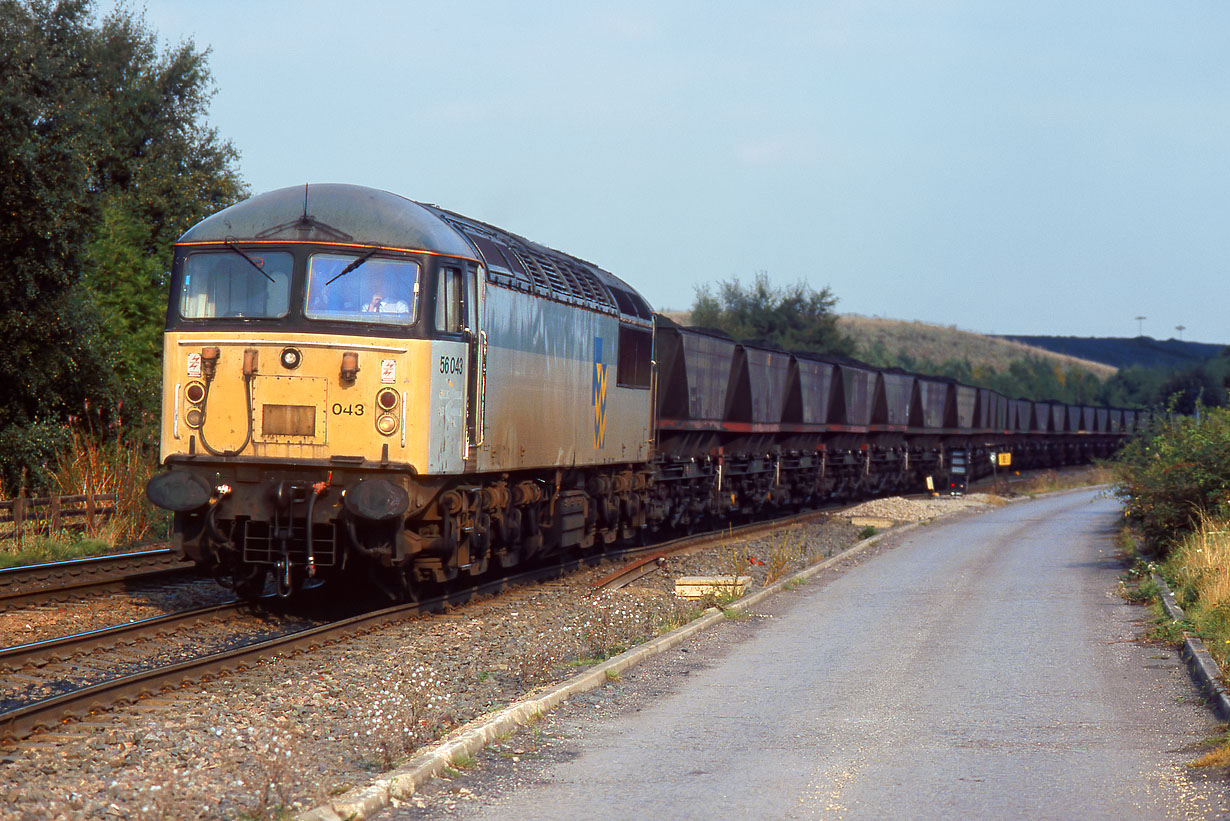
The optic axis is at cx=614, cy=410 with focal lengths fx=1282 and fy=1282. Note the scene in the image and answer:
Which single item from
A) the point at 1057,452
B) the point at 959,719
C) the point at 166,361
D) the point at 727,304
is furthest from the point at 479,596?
the point at 727,304

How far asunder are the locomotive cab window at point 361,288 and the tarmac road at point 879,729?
3.91 metres

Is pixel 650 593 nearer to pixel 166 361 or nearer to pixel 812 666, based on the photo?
pixel 812 666

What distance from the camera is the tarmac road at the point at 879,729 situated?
242 inches

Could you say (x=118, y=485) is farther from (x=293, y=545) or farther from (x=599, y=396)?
(x=293, y=545)

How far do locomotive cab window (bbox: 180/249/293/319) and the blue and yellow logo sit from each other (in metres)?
5.09

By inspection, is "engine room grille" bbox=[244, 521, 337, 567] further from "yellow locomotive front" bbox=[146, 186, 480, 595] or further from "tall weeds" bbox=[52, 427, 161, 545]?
"tall weeds" bbox=[52, 427, 161, 545]

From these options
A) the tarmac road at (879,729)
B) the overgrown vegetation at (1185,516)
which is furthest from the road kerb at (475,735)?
the overgrown vegetation at (1185,516)

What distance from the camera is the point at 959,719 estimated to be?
819cm

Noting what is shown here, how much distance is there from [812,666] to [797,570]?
281 inches

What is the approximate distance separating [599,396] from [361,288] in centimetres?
514

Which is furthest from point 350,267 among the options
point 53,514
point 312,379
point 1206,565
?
point 1206,565

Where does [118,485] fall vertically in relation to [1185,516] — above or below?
above

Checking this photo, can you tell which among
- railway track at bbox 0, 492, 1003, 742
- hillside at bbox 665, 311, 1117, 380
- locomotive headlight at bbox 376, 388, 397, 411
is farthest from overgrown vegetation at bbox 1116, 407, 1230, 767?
hillside at bbox 665, 311, 1117, 380

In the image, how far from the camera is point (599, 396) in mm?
16016
